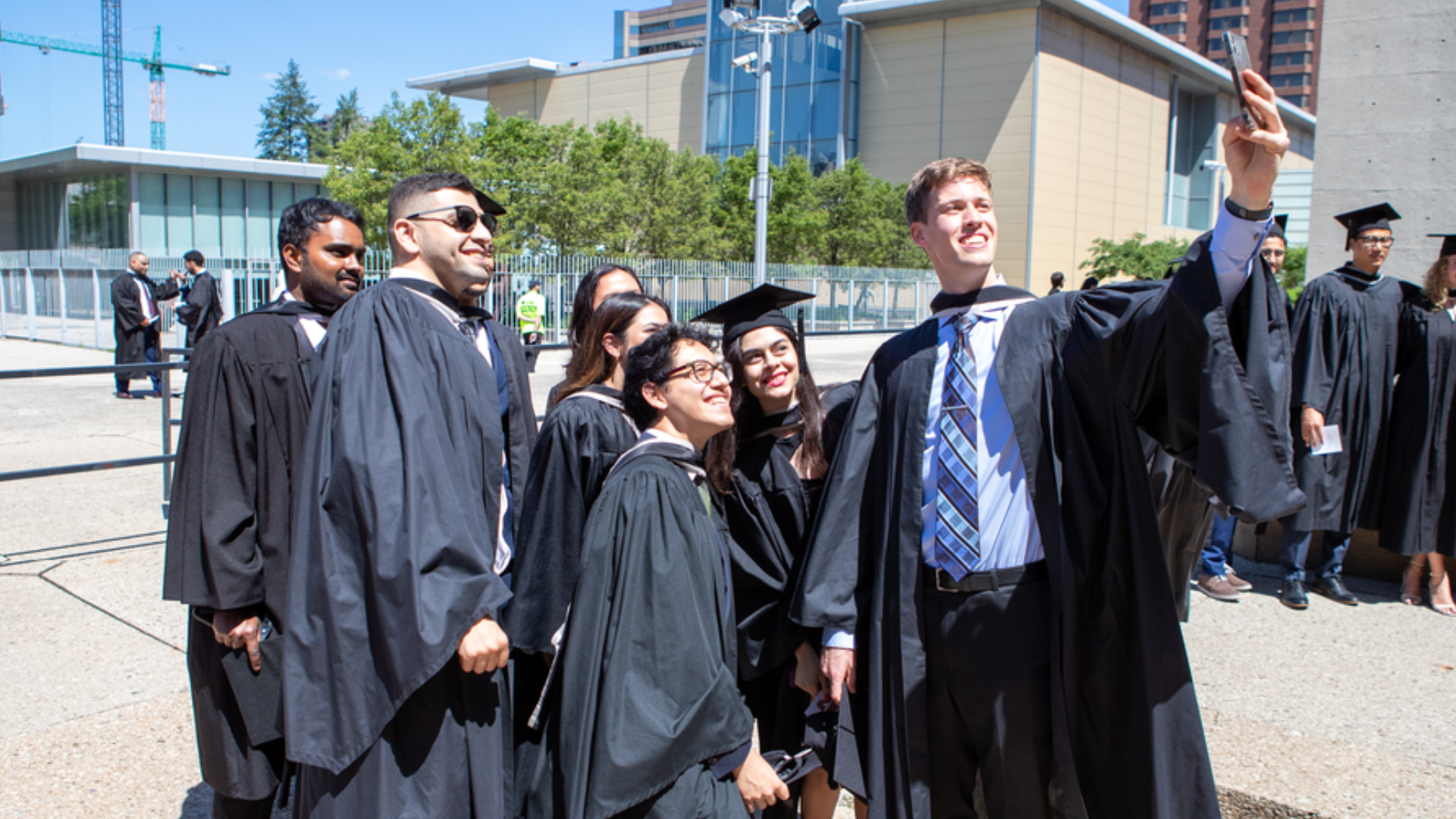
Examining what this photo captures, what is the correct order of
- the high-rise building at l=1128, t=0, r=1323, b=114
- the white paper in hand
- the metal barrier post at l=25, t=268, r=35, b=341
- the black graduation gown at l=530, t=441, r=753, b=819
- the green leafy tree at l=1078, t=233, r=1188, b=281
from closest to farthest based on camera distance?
the black graduation gown at l=530, t=441, r=753, b=819 < the white paper in hand < the metal barrier post at l=25, t=268, r=35, b=341 < the green leafy tree at l=1078, t=233, r=1188, b=281 < the high-rise building at l=1128, t=0, r=1323, b=114

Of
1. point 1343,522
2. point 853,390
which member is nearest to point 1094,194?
point 1343,522

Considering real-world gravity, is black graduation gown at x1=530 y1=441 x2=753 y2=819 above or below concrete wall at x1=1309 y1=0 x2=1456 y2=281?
below

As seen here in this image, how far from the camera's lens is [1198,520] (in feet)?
15.1

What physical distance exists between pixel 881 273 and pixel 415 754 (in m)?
36.7

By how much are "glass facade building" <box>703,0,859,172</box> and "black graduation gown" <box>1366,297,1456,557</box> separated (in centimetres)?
4122

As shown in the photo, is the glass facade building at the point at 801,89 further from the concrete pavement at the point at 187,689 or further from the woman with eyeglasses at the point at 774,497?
the woman with eyeglasses at the point at 774,497

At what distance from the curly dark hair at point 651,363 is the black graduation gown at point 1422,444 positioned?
503 cm

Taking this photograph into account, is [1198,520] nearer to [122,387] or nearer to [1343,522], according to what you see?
[1343,522]

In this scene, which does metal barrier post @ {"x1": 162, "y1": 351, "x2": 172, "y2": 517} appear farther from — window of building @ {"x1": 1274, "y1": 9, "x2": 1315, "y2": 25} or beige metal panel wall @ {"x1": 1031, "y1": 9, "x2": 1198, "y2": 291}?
window of building @ {"x1": 1274, "y1": 9, "x2": 1315, "y2": 25}

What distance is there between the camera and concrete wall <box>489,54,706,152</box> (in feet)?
166

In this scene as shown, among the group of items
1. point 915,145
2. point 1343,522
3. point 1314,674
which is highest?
point 915,145

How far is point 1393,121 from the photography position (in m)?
8.73

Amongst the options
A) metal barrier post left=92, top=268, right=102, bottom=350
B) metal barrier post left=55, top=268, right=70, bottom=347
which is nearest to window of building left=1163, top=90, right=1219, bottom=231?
metal barrier post left=92, top=268, right=102, bottom=350

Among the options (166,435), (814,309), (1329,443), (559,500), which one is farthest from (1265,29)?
(559,500)
